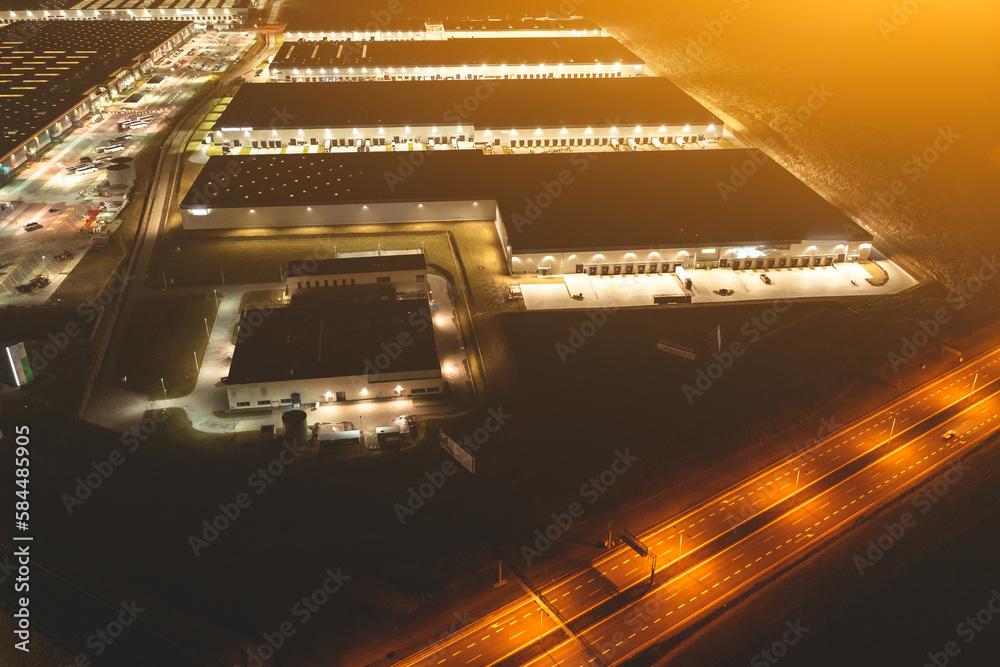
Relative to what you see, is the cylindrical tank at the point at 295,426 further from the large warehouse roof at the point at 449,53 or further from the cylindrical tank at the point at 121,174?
the large warehouse roof at the point at 449,53

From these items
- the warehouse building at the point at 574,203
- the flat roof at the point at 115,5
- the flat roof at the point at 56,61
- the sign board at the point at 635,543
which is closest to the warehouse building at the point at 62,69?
the flat roof at the point at 56,61

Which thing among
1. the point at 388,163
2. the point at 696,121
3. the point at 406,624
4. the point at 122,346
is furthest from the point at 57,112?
the point at 406,624

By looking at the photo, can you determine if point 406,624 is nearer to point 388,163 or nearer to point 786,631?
point 786,631

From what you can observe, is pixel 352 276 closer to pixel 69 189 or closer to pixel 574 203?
pixel 574 203

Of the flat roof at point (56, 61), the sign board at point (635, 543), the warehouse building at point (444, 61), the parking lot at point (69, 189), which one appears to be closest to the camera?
the sign board at point (635, 543)

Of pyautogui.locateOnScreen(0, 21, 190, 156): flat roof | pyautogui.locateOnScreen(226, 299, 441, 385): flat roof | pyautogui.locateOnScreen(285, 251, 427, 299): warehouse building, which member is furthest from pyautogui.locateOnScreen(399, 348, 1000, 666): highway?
pyautogui.locateOnScreen(0, 21, 190, 156): flat roof

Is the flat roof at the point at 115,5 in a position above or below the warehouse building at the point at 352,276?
above

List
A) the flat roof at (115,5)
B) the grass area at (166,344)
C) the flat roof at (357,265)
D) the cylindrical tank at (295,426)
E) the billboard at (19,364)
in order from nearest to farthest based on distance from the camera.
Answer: the cylindrical tank at (295,426), the billboard at (19,364), the grass area at (166,344), the flat roof at (357,265), the flat roof at (115,5)
